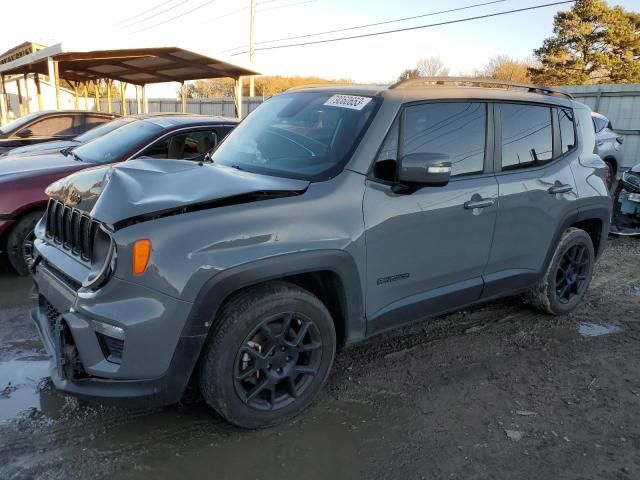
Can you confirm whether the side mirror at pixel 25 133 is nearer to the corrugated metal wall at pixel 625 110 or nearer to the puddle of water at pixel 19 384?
the puddle of water at pixel 19 384

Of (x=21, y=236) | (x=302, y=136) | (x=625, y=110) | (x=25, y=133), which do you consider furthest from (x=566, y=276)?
(x=625, y=110)

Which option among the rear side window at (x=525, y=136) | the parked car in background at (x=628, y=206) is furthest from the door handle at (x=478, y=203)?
the parked car in background at (x=628, y=206)

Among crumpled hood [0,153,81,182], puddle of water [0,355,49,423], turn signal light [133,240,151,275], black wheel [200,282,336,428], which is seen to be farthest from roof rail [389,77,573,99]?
crumpled hood [0,153,81,182]

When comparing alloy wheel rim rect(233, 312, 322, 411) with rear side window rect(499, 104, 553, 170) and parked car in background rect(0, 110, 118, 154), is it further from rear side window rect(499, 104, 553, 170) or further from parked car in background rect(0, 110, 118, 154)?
parked car in background rect(0, 110, 118, 154)

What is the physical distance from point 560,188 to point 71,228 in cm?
351

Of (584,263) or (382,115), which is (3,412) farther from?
(584,263)

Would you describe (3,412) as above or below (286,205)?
below

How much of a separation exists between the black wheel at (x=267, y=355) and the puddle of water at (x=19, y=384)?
4.00ft

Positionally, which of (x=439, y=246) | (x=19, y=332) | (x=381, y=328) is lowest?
(x=19, y=332)

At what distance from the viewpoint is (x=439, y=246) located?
3.38 meters

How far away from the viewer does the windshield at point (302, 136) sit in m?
3.14

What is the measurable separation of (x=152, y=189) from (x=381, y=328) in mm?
1591

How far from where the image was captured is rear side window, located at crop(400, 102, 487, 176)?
10.8 ft

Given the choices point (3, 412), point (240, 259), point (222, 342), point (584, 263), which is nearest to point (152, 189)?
point (240, 259)
